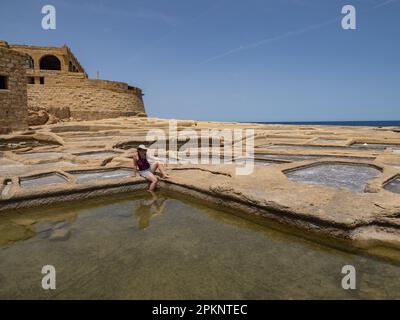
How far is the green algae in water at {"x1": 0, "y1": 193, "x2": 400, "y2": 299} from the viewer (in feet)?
7.84

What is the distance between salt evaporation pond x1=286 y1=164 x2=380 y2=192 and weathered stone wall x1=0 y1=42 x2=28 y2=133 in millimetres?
12283

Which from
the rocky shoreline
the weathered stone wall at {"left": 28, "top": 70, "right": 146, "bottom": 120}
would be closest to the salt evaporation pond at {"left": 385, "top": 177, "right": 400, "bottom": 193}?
the rocky shoreline

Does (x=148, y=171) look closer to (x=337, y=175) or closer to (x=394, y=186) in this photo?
(x=337, y=175)

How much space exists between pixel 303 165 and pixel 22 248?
4.42m

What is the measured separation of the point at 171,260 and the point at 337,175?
3.28m

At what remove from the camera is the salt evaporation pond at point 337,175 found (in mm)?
4469

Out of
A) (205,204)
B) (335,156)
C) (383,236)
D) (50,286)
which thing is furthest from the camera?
(335,156)

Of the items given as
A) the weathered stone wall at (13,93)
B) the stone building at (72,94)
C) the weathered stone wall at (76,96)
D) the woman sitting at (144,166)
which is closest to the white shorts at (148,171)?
the woman sitting at (144,166)

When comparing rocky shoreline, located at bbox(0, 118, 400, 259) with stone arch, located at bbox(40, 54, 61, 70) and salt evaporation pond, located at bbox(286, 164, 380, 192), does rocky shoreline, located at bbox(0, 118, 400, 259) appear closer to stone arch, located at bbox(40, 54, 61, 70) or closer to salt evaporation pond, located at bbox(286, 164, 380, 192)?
salt evaporation pond, located at bbox(286, 164, 380, 192)

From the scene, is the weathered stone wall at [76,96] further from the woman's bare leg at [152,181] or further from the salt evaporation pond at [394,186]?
the salt evaporation pond at [394,186]

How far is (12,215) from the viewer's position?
397 centimetres

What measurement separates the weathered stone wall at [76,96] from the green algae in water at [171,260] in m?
21.5
